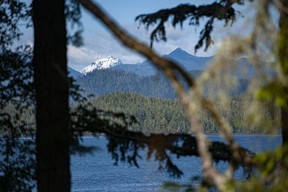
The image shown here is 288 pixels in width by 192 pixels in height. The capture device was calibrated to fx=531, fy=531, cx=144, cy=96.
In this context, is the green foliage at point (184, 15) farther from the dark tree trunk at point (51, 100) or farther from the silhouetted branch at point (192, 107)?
the silhouetted branch at point (192, 107)

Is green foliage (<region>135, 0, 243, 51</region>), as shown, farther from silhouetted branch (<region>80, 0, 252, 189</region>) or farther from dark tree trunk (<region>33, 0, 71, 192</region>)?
silhouetted branch (<region>80, 0, 252, 189</region>)

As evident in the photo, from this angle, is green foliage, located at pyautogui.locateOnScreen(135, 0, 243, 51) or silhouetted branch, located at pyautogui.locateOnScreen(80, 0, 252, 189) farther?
green foliage, located at pyautogui.locateOnScreen(135, 0, 243, 51)

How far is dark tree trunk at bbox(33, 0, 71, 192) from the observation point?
4.65 m

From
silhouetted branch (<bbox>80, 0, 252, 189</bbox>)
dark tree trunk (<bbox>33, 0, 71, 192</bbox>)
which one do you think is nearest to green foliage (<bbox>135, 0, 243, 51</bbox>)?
dark tree trunk (<bbox>33, 0, 71, 192</bbox>)

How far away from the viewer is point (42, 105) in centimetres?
473

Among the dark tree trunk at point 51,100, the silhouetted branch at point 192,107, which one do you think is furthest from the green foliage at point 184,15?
the silhouetted branch at point 192,107

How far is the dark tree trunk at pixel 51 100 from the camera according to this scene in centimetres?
465

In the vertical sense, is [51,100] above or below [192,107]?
above

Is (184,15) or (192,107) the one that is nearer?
(192,107)

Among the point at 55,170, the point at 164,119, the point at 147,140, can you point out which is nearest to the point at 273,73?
the point at 55,170

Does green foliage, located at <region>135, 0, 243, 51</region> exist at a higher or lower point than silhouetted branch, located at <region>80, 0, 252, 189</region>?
higher

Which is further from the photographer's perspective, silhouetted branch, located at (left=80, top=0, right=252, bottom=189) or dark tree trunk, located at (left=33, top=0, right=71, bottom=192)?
dark tree trunk, located at (left=33, top=0, right=71, bottom=192)

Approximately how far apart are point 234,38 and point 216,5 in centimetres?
297

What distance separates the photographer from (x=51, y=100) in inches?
185
